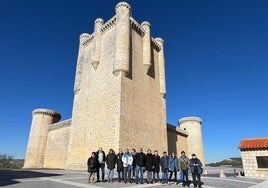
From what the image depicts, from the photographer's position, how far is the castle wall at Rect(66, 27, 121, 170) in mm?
16812

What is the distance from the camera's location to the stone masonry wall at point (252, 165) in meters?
15.5

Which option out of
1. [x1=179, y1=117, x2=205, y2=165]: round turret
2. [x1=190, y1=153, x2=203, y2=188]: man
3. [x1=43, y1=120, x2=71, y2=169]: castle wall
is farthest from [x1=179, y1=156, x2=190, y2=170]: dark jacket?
[x1=179, y1=117, x2=205, y2=165]: round turret

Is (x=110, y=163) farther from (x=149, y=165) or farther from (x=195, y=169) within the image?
(x=195, y=169)

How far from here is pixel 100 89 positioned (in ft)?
63.4

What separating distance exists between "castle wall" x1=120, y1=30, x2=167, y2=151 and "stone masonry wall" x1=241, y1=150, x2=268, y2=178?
742cm

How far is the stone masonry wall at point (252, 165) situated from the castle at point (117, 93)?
7.39 m

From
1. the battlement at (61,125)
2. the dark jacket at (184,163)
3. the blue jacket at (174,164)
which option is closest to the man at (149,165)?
the blue jacket at (174,164)

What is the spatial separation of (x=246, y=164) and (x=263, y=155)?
4.89 feet

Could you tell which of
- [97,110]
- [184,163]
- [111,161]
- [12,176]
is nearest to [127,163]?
[111,161]

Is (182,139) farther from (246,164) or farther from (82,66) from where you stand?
(82,66)

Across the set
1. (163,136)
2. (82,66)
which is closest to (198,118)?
(163,136)

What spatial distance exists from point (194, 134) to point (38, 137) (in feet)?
81.3

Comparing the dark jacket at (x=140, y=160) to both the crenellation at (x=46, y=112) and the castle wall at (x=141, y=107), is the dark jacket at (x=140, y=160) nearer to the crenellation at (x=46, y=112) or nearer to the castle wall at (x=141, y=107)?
the castle wall at (x=141, y=107)

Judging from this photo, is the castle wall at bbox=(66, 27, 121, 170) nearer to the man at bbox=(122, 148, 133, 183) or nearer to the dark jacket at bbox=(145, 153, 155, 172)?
the man at bbox=(122, 148, 133, 183)
